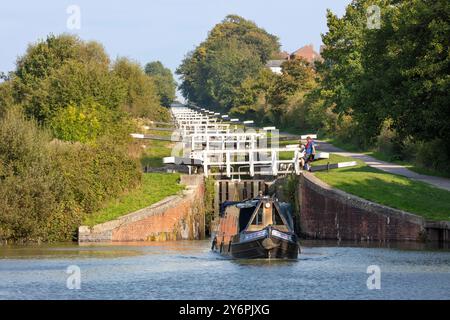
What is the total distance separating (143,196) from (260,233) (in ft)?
47.4

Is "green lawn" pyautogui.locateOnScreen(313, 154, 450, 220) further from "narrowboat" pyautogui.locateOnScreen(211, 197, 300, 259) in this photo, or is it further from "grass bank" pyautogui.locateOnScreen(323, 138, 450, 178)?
"narrowboat" pyautogui.locateOnScreen(211, 197, 300, 259)

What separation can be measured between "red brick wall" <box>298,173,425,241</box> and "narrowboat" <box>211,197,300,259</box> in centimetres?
586

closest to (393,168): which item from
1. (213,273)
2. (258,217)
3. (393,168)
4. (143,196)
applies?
(393,168)

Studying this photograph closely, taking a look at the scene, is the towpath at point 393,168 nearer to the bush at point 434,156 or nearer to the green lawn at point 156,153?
the bush at point 434,156

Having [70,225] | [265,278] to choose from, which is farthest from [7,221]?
[265,278]

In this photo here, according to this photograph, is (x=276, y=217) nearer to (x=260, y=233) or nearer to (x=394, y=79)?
(x=260, y=233)

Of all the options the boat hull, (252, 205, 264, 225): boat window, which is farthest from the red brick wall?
the boat hull

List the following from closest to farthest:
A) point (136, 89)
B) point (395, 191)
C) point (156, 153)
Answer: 1. point (395, 191)
2. point (156, 153)
3. point (136, 89)

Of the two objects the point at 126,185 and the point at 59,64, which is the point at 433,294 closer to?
the point at 126,185

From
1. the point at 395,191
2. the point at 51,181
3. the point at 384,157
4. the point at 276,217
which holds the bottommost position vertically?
the point at 276,217

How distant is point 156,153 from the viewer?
82062mm

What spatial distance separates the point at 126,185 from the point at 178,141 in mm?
31387

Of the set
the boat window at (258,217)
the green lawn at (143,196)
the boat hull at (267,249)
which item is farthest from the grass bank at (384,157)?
the boat hull at (267,249)

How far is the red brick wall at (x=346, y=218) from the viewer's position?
165 feet
